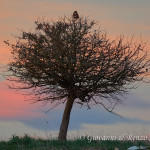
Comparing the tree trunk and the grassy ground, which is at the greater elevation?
the tree trunk

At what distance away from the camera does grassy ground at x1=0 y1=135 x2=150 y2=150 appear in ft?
49.2

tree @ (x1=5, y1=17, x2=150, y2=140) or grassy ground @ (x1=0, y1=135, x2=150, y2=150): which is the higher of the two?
tree @ (x1=5, y1=17, x2=150, y2=140)

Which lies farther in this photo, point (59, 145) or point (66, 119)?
point (66, 119)

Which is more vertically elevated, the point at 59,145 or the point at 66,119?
the point at 66,119

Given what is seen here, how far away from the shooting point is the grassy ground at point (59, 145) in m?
15.0

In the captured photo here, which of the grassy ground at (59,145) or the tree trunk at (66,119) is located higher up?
the tree trunk at (66,119)

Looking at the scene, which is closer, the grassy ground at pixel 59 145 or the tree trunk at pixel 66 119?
Result: the grassy ground at pixel 59 145

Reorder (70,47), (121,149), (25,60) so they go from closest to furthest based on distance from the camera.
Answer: (121,149) → (70,47) → (25,60)

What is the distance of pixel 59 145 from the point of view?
51.6 feet

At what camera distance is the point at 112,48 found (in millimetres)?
21391

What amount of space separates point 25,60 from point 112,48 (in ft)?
19.1

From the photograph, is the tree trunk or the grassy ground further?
the tree trunk

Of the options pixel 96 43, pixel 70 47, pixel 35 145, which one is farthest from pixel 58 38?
pixel 35 145

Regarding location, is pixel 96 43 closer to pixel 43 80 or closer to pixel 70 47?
pixel 70 47
